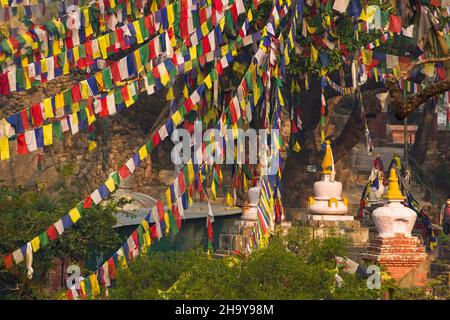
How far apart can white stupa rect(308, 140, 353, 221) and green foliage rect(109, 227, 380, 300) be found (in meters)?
5.36

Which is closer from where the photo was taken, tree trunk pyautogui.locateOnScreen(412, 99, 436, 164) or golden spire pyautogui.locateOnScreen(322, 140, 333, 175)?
golden spire pyautogui.locateOnScreen(322, 140, 333, 175)

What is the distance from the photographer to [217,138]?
1697cm

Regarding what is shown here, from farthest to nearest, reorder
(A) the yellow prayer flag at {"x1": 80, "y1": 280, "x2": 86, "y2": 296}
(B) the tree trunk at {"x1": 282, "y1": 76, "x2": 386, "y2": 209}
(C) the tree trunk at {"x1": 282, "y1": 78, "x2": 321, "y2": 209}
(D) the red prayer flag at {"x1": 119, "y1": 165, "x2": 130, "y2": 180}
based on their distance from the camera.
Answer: (C) the tree trunk at {"x1": 282, "y1": 78, "x2": 321, "y2": 209} < (B) the tree trunk at {"x1": 282, "y1": 76, "x2": 386, "y2": 209} < (D) the red prayer flag at {"x1": 119, "y1": 165, "x2": 130, "y2": 180} < (A) the yellow prayer flag at {"x1": 80, "y1": 280, "x2": 86, "y2": 296}

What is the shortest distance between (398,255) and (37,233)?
22.5 feet

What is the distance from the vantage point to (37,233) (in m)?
19.3

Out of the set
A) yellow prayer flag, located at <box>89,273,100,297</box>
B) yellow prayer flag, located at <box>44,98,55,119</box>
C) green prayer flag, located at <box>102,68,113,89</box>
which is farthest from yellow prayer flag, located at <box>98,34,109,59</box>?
yellow prayer flag, located at <box>89,273,100,297</box>

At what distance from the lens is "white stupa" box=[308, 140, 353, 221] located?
20.4 metres

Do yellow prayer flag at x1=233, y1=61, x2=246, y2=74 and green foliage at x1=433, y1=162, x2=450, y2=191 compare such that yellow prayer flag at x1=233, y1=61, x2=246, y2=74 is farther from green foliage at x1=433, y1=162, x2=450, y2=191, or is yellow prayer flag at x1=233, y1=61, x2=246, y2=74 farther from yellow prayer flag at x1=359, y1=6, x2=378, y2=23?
green foliage at x1=433, y1=162, x2=450, y2=191

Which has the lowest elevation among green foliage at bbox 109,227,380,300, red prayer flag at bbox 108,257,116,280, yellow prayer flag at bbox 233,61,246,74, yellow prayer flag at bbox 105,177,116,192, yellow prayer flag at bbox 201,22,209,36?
red prayer flag at bbox 108,257,116,280

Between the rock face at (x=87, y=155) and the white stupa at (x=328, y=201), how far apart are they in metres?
12.3

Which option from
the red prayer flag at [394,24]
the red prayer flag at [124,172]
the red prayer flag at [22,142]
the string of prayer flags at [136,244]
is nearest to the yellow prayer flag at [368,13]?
the red prayer flag at [394,24]

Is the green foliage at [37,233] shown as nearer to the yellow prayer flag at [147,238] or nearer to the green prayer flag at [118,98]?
the yellow prayer flag at [147,238]
